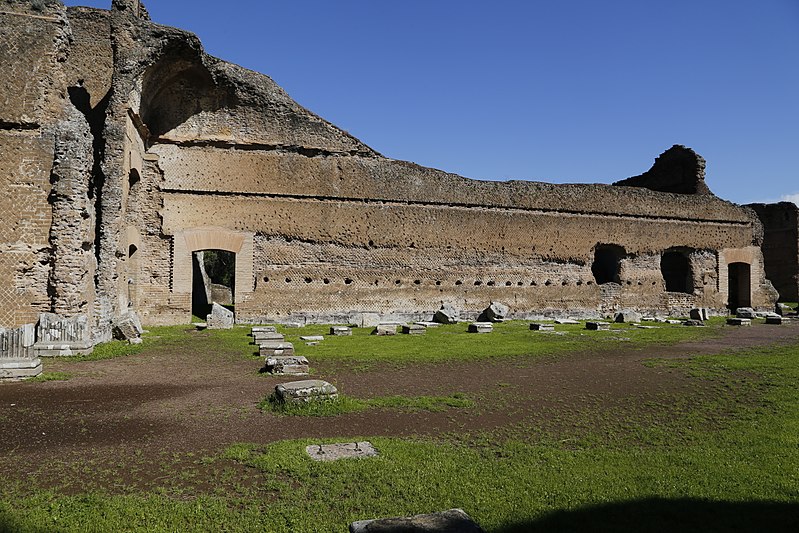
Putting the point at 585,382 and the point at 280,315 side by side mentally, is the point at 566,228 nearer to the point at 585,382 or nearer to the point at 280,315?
the point at 280,315

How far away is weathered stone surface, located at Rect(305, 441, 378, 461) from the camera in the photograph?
13.2 feet

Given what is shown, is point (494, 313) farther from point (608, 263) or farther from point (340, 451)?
point (340, 451)

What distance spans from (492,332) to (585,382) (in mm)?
6155

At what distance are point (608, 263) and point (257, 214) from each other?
1298cm

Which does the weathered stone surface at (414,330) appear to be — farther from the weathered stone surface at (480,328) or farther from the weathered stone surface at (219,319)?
the weathered stone surface at (219,319)

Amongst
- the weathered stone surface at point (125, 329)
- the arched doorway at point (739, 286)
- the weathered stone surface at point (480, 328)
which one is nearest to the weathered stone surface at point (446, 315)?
the weathered stone surface at point (480, 328)

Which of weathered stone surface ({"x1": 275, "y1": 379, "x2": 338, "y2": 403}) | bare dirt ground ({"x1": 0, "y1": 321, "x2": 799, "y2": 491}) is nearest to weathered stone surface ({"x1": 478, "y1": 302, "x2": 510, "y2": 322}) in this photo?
bare dirt ground ({"x1": 0, "y1": 321, "x2": 799, "y2": 491})

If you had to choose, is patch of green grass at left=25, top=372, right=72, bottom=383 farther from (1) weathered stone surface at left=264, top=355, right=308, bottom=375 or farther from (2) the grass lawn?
(2) the grass lawn

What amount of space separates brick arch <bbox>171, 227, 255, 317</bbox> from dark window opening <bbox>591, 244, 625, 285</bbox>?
11976mm

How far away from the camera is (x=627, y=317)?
1762 centimetres

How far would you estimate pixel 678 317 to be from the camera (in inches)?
763

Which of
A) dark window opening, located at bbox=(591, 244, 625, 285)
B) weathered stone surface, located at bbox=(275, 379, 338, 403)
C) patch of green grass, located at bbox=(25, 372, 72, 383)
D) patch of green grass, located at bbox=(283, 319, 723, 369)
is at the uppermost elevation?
dark window opening, located at bbox=(591, 244, 625, 285)

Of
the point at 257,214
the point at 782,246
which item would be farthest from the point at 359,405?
the point at 782,246

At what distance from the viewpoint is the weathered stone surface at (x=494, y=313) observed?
16.3 meters
